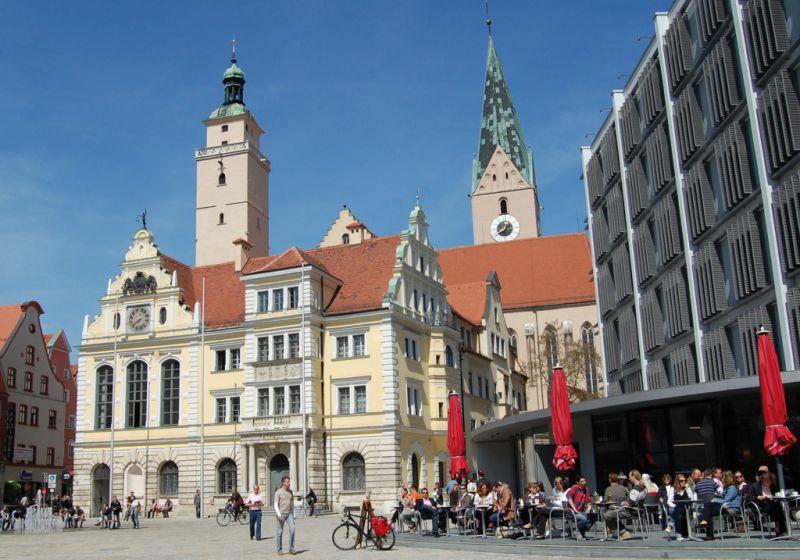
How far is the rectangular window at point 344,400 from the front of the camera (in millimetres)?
48312

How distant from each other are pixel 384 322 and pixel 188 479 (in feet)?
47.8

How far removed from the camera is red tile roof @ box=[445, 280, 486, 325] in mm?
60844

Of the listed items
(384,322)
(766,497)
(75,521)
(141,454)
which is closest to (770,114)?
(766,497)

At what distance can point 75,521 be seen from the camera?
127ft

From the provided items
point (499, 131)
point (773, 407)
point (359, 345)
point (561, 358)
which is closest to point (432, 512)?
point (773, 407)

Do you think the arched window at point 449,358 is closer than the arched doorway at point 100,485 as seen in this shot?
Yes

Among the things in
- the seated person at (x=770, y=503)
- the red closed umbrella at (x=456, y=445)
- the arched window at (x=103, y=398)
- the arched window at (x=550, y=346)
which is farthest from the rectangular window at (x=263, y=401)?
the seated person at (x=770, y=503)

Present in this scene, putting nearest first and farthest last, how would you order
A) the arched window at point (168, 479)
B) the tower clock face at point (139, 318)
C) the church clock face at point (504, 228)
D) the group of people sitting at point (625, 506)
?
the group of people sitting at point (625, 506)
the arched window at point (168, 479)
the tower clock face at point (139, 318)
the church clock face at point (504, 228)

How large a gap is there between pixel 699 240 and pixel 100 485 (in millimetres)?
36958

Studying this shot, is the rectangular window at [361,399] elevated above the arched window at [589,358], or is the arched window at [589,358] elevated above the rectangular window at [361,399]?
the arched window at [589,358]

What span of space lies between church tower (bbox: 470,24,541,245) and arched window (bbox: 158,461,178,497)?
57.3 metres

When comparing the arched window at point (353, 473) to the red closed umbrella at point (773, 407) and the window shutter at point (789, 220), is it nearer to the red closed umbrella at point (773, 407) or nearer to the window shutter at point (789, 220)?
the window shutter at point (789, 220)

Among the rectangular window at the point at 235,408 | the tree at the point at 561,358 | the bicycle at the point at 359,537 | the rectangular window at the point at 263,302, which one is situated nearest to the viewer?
the bicycle at the point at 359,537

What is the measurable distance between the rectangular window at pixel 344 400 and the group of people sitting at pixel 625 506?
23673 mm
